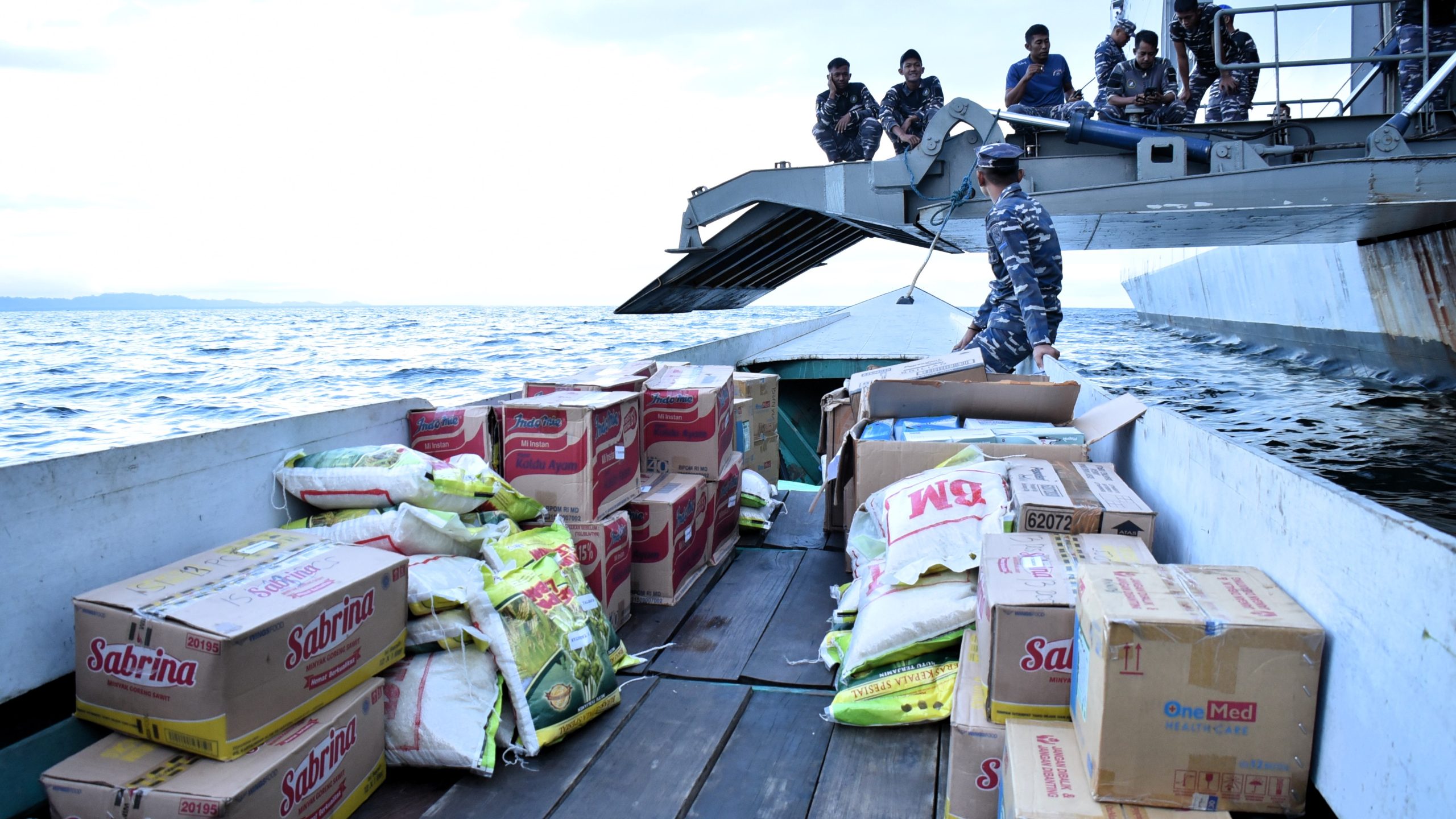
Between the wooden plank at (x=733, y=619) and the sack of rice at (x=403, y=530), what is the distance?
2.41 ft

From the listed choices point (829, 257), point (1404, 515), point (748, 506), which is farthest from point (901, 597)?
point (829, 257)

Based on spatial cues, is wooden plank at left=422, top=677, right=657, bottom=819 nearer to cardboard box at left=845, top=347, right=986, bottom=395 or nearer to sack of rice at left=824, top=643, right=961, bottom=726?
sack of rice at left=824, top=643, right=961, bottom=726

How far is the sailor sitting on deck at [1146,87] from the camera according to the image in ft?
24.3

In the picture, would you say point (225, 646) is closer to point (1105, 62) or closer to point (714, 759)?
point (714, 759)

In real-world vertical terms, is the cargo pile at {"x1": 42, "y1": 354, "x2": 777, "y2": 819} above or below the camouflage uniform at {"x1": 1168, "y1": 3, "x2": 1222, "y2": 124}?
below

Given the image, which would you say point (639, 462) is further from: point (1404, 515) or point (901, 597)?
point (1404, 515)

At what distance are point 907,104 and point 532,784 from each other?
6891 millimetres

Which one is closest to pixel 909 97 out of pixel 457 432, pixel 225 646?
pixel 457 432

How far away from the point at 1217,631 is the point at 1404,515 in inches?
13.4

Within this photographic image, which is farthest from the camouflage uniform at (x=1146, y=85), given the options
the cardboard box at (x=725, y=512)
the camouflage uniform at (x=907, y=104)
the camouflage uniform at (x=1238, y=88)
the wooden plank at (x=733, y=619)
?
the wooden plank at (x=733, y=619)

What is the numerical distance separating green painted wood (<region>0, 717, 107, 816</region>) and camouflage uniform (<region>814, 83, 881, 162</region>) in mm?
6957

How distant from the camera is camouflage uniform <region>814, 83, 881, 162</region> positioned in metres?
7.54

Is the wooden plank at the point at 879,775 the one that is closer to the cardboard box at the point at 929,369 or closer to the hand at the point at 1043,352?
the cardboard box at the point at 929,369

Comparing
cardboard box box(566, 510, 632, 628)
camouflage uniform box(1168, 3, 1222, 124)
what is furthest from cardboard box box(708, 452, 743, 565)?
camouflage uniform box(1168, 3, 1222, 124)
